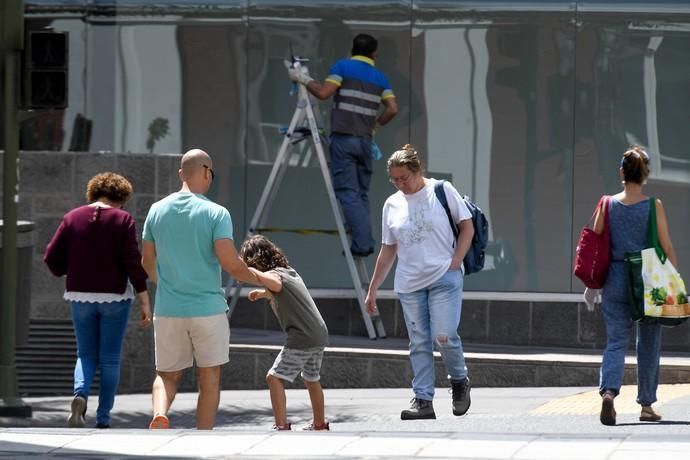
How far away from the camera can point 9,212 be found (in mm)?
11344

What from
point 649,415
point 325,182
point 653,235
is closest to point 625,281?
point 653,235

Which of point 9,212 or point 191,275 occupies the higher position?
point 9,212

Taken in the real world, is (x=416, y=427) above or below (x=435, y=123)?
below

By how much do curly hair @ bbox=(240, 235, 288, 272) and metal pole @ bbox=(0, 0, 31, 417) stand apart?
2307 millimetres

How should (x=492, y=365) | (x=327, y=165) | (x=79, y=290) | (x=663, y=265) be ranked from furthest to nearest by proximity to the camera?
1. (x=327, y=165)
2. (x=492, y=365)
3. (x=79, y=290)
4. (x=663, y=265)

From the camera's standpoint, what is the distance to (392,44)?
1442 centimetres

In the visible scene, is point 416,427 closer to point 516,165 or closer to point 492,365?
point 492,365

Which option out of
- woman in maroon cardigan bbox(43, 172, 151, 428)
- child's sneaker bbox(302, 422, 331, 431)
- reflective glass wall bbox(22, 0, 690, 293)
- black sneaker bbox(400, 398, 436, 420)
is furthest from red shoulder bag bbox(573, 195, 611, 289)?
reflective glass wall bbox(22, 0, 690, 293)

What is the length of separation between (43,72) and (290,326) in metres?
2.78

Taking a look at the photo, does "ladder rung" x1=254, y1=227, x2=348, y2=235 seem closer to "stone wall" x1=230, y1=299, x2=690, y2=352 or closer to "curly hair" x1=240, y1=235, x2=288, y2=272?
"stone wall" x1=230, y1=299, x2=690, y2=352

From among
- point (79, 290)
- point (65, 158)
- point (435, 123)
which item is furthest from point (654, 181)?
point (79, 290)

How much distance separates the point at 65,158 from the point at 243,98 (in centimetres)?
220

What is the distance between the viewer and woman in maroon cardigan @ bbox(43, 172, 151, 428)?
1037cm

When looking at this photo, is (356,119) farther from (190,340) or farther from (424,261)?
(190,340)
